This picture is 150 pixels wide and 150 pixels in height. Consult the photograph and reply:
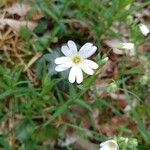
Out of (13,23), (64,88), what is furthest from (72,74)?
(13,23)

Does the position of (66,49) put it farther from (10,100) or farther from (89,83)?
(10,100)

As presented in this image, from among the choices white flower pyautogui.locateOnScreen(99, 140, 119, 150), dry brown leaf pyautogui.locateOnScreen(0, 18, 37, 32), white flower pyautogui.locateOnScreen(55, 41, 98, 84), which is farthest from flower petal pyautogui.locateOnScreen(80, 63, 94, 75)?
dry brown leaf pyautogui.locateOnScreen(0, 18, 37, 32)

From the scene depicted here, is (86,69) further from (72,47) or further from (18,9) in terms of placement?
(18,9)

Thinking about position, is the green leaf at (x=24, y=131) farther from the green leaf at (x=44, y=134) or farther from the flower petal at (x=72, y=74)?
the flower petal at (x=72, y=74)

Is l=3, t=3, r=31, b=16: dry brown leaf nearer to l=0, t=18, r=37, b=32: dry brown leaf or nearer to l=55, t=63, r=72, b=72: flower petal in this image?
l=0, t=18, r=37, b=32: dry brown leaf

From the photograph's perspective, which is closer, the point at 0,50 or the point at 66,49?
the point at 66,49

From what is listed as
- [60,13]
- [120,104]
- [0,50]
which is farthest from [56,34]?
[120,104]
